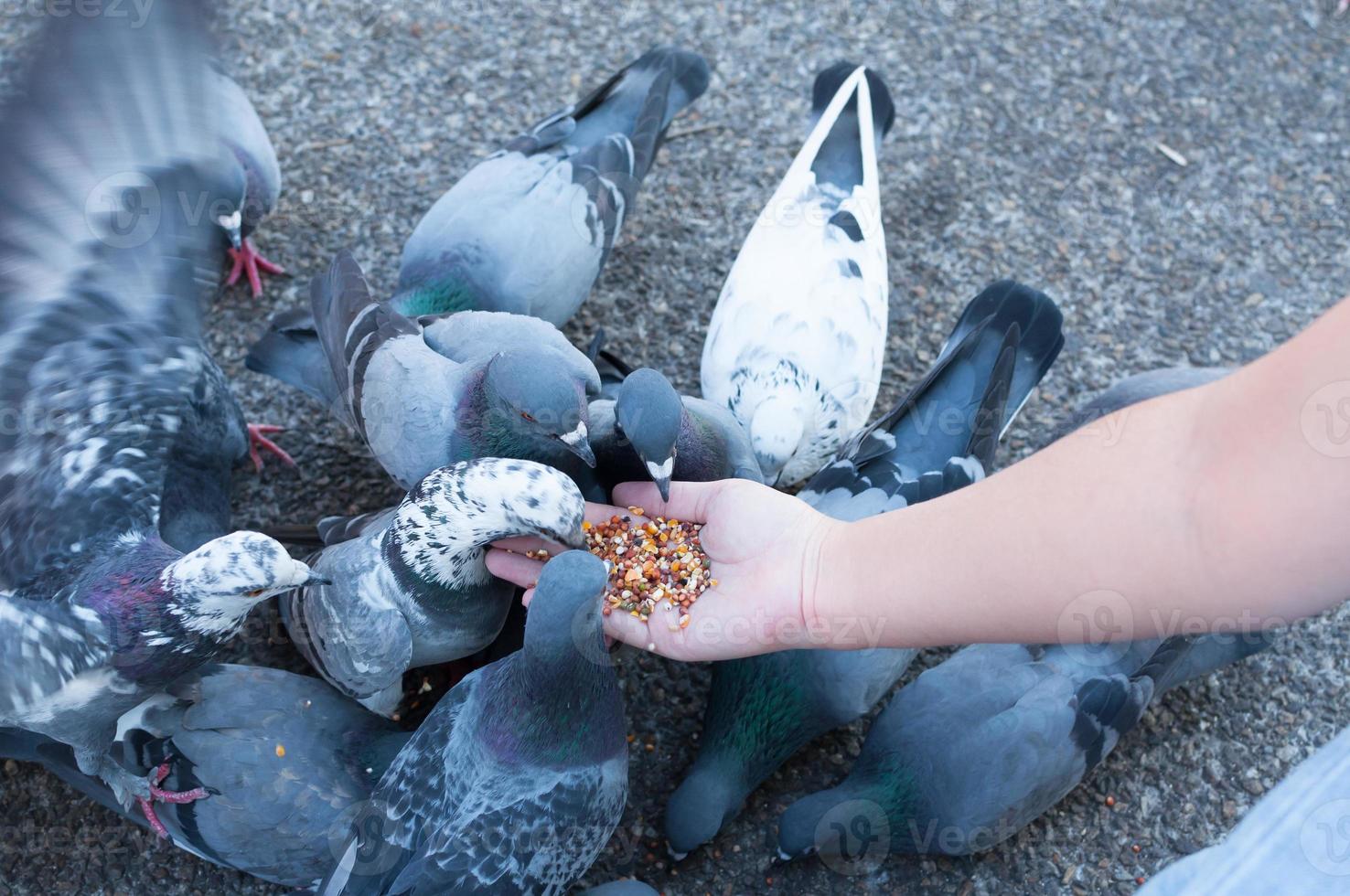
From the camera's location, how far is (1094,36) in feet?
16.5

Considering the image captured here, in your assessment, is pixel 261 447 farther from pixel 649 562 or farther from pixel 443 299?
pixel 649 562

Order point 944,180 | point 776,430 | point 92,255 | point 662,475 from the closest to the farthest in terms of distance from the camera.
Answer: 1. point 92,255
2. point 662,475
3. point 776,430
4. point 944,180

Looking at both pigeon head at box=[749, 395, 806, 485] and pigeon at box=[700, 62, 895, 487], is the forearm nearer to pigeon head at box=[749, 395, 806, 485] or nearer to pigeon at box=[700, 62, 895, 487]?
pigeon head at box=[749, 395, 806, 485]

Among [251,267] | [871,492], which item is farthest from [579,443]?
[251,267]

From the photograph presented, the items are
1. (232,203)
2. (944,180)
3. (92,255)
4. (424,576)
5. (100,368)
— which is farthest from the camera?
(944,180)

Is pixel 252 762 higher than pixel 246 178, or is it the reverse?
pixel 246 178

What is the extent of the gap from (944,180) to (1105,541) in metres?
3.15

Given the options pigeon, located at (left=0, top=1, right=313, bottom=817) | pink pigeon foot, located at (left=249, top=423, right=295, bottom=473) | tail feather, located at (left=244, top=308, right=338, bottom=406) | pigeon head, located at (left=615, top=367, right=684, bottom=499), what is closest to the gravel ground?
pink pigeon foot, located at (left=249, top=423, right=295, bottom=473)

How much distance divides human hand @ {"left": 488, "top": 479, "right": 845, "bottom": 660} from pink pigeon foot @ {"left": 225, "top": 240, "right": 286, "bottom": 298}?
1.96m

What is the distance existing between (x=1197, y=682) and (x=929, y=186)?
7.81 ft

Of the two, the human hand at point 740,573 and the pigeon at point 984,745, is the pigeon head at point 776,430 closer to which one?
the human hand at point 740,573

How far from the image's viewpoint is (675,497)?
2.92 metres

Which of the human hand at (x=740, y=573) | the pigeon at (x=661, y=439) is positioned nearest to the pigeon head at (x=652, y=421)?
the pigeon at (x=661, y=439)

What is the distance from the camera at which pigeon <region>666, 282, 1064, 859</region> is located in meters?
2.95
